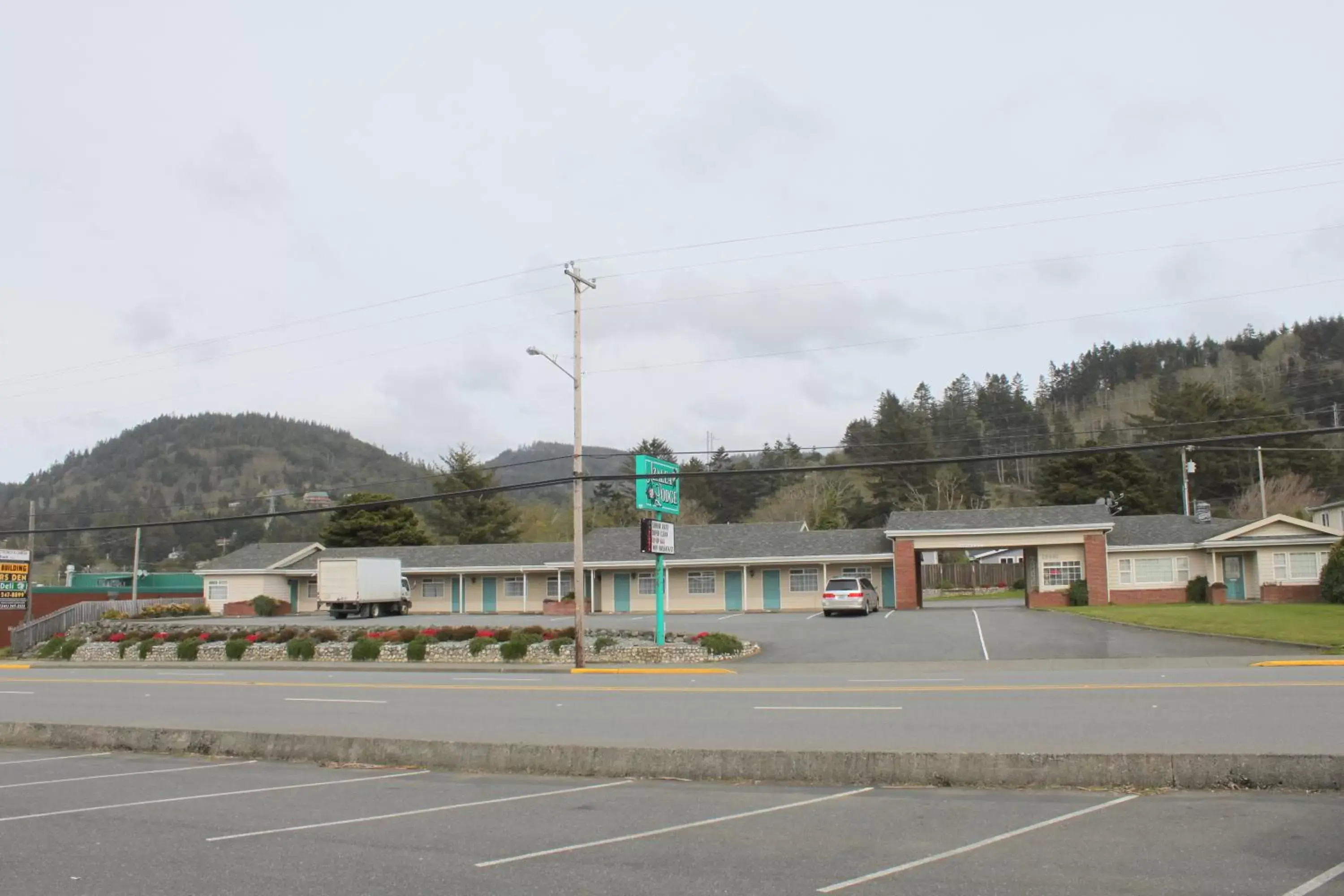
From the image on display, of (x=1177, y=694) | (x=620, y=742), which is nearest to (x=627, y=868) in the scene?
(x=620, y=742)

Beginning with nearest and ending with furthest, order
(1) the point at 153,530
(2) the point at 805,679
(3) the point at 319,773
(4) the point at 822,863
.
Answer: (4) the point at 822,863 → (3) the point at 319,773 → (2) the point at 805,679 → (1) the point at 153,530

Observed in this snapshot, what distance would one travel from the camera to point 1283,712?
46.1 feet

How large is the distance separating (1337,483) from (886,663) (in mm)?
63970

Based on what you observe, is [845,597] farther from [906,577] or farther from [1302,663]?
[1302,663]

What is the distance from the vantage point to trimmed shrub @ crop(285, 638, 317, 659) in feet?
117

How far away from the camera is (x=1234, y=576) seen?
1861 inches

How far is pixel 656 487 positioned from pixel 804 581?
2006 cm

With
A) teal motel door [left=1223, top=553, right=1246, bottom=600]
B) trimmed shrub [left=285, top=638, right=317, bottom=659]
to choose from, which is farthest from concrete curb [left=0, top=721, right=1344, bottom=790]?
teal motel door [left=1223, top=553, right=1246, bottom=600]

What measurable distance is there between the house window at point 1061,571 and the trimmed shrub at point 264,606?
4178cm

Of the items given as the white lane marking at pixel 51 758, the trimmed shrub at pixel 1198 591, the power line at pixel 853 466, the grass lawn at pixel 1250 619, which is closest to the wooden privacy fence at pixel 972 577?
the trimmed shrub at pixel 1198 591

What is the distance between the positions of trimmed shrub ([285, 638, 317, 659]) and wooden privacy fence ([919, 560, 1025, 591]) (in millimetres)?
47590

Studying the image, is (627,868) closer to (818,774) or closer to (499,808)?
(499,808)

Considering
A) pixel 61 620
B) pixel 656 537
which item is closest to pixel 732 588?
pixel 656 537

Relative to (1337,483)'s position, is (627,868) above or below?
below
